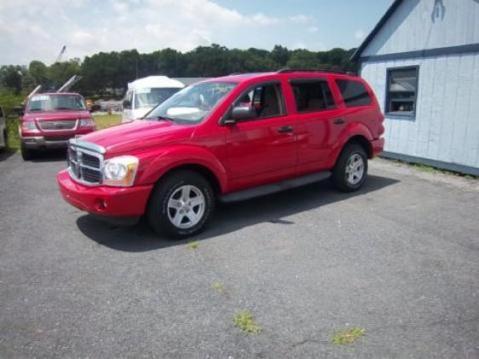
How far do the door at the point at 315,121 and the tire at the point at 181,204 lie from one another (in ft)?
5.59

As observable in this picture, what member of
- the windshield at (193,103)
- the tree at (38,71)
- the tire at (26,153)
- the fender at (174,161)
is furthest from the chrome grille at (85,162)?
the tree at (38,71)

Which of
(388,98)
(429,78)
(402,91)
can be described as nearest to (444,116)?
(429,78)

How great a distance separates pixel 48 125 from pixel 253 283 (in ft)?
29.5

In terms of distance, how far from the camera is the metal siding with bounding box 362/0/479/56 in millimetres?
8289

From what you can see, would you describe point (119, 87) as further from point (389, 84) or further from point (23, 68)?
point (389, 84)

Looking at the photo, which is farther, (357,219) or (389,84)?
(389,84)

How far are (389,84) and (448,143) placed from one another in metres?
2.36

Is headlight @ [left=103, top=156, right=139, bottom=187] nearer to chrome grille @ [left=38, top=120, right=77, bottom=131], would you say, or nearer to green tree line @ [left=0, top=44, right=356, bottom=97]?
chrome grille @ [left=38, top=120, right=77, bottom=131]

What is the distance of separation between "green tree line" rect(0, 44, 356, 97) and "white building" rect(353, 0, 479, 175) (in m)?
68.9

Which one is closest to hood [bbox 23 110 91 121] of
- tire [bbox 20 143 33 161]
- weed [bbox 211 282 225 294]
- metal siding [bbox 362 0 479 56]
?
tire [bbox 20 143 33 161]

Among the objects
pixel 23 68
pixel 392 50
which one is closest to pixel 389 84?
pixel 392 50

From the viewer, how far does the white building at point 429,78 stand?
27.3 feet

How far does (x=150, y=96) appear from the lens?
14352 mm

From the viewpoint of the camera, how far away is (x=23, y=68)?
314 feet
